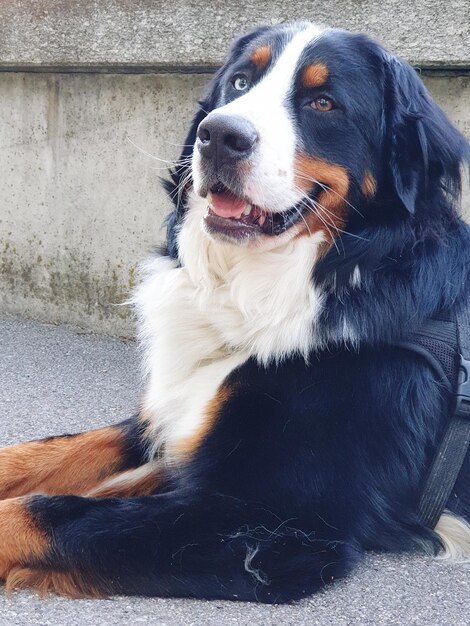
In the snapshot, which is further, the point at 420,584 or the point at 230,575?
the point at 420,584

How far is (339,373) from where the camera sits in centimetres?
253

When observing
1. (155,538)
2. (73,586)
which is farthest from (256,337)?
(73,586)

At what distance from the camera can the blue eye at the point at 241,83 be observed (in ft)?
9.32

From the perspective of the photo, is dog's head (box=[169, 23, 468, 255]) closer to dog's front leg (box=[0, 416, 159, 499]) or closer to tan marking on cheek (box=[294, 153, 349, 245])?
tan marking on cheek (box=[294, 153, 349, 245])

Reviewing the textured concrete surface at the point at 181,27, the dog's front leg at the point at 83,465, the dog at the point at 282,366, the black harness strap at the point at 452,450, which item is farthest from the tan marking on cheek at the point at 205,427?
the textured concrete surface at the point at 181,27

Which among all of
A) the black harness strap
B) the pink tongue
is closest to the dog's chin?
the pink tongue

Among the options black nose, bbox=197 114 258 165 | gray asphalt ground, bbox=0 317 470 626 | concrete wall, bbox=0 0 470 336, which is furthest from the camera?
concrete wall, bbox=0 0 470 336

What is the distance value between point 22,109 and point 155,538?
354cm

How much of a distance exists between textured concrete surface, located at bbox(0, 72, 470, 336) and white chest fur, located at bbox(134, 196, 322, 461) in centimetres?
184

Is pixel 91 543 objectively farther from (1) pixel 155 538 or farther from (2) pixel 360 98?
(2) pixel 360 98

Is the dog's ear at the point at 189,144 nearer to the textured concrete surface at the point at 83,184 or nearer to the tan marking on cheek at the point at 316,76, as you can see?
the tan marking on cheek at the point at 316,76

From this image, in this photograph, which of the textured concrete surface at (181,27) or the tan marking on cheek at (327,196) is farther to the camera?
the textured concrete surface at (181,27)

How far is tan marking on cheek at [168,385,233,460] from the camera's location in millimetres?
2502

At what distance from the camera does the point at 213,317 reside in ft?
9.20
